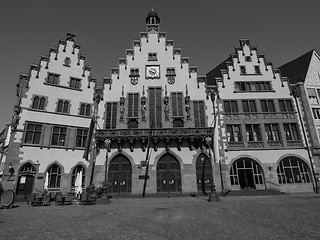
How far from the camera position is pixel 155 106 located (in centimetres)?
2772

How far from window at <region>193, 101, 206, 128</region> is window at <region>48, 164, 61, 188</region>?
18732mm

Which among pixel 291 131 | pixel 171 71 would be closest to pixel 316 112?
pixel 291 131

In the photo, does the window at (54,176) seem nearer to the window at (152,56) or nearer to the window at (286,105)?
the window at (152,56)

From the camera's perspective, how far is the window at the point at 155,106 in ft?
88.7

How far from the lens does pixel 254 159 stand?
25.4m

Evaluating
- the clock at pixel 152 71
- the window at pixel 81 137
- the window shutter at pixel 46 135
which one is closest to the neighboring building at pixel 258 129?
the clock at pixel 152 71

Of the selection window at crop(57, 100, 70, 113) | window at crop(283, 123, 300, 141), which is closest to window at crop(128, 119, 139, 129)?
window at crop(57, 100, 70, 113)

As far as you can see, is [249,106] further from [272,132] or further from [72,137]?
[72,137]

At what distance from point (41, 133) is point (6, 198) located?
9.79m

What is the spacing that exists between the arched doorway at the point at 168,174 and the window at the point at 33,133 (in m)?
15.5

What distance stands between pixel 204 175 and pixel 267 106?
1355cm

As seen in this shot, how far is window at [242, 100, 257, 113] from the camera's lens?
1093 inches

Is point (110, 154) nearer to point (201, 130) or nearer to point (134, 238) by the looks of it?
point (201, 130)

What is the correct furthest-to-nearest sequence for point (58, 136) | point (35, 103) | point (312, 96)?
point (312, 96), point (58, 136), point (35, 103)
